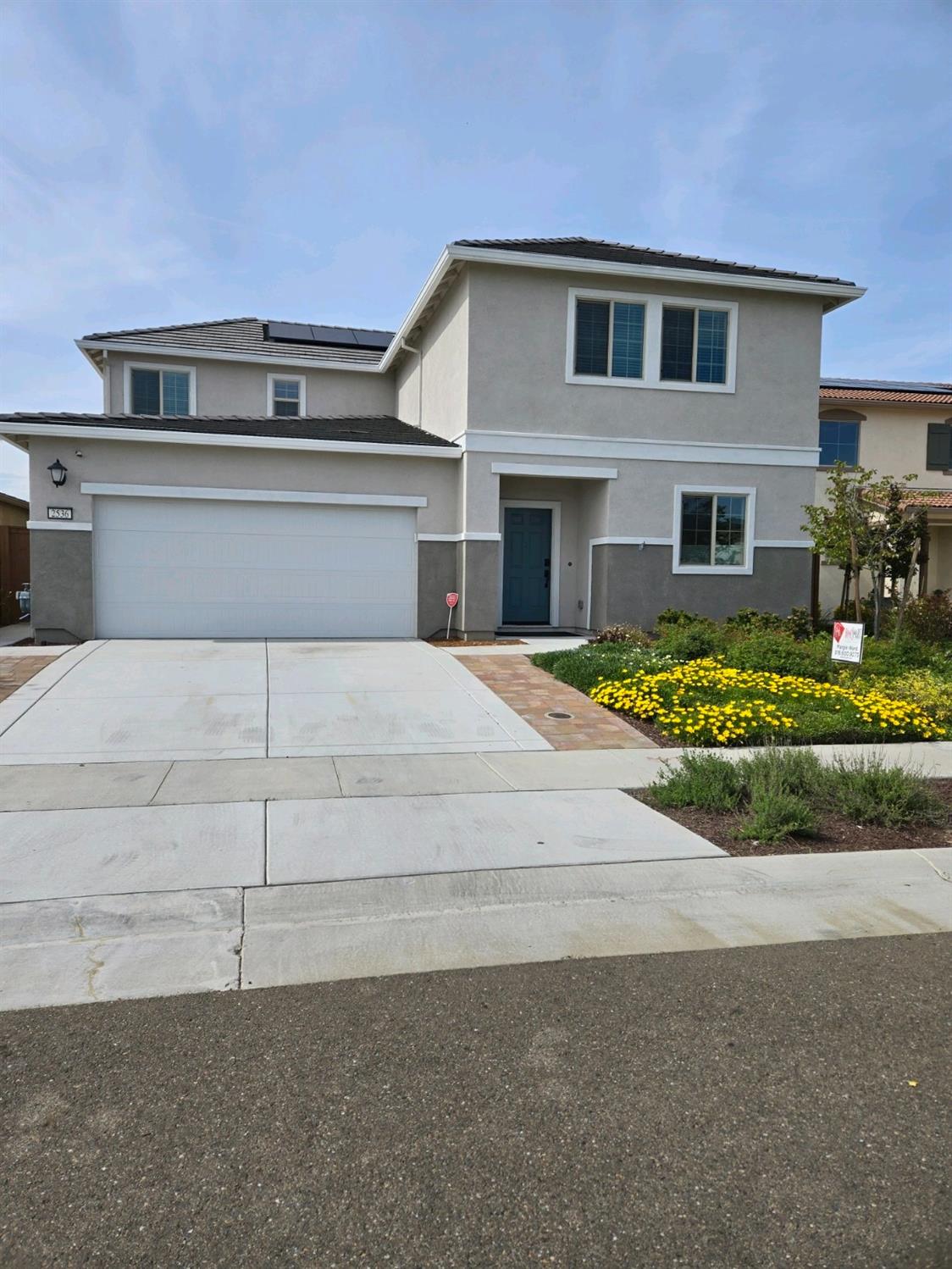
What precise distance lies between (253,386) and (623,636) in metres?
11.8

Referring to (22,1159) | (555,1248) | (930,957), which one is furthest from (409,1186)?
(930,957)

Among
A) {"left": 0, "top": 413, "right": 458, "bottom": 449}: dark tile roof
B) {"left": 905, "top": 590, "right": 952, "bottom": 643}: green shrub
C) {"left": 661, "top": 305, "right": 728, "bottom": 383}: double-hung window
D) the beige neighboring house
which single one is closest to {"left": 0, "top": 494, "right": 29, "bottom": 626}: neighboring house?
{"left": 0, "top": 413, "right": 458, "bottom": 449}: dark tile roof

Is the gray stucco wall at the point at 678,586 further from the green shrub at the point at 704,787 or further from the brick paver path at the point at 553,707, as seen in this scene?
the green shrub at the point at 704,787

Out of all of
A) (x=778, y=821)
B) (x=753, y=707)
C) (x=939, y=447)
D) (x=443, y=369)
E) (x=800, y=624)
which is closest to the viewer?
(x=778, y=821)

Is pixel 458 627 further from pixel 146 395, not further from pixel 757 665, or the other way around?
pixel 146 395

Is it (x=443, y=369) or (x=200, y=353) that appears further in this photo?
(x=200, y=353)

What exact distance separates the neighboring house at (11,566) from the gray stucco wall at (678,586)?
12.0 meters

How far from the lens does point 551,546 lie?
1812cm

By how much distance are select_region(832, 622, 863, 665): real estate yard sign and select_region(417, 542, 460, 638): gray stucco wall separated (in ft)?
23.7

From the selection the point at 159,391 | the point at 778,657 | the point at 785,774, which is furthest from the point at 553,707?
the point at 159,391

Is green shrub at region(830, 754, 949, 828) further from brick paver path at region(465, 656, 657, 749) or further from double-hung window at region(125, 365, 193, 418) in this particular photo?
double-hung window at region(125, 365, 193, 418)

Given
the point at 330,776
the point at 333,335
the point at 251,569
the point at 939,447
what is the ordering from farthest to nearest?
the point at 939,447 < the point at 333,335 < the point at 251,569 < the point at 330,776

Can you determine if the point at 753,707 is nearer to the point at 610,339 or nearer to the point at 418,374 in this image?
the point at 610,339

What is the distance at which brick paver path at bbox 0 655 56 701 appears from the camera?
11180 mm
